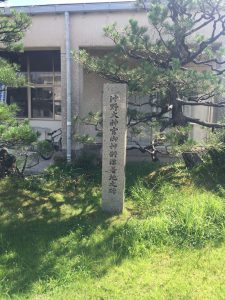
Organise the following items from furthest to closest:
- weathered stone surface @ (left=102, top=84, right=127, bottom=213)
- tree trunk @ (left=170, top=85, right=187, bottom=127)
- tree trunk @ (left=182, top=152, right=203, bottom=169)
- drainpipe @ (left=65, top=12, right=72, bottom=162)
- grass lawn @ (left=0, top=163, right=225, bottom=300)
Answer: drainpipe @ (left=65, top=12, right=72, bottom=162) → tree trunk @ (left=182, top=152, right=203, bottom=169) → tree trunk @ (left=170, top=85, right=187, bottom=127) → weathered stone surface @ (left=102, top=84, right=127, bottom=213) → grass lawn @ (left=0, top=163, right=225, bottom=300)

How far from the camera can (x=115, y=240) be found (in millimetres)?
5941

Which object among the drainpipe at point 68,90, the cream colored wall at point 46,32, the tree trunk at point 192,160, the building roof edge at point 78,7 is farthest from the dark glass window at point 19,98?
the tree trunk at point 192,160

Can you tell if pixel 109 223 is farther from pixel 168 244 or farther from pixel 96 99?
pixel 96 99

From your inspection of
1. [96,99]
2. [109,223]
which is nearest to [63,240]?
[109,223]

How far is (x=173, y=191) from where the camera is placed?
7.71 metres

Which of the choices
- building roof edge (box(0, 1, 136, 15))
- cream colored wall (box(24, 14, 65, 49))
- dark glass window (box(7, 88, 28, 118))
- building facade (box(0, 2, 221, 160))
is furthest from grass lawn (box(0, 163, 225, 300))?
dark glass window (box(7, 88, 28, 118))

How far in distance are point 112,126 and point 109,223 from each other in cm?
170

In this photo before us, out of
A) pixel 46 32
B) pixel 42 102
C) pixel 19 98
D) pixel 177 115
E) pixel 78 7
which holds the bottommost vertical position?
pixel 177 115

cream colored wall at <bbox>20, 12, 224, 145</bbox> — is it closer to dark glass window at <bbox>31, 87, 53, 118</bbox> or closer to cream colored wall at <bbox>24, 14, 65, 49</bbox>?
cream colored wall at <bbox>24, 14, 65, 49</bbox>

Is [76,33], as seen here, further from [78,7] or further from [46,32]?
[46,32]

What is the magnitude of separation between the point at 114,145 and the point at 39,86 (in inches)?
262

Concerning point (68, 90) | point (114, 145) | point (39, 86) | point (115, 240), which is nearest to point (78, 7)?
point (68, 90)

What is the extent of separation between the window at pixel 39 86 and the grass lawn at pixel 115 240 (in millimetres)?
4761

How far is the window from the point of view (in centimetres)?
1266
